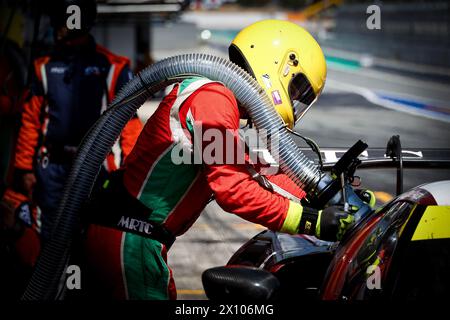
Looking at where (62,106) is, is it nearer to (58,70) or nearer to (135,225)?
(58,70)

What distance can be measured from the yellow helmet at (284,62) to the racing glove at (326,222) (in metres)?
0.50

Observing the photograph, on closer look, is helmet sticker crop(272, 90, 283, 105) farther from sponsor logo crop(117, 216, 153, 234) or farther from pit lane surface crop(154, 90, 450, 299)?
pit lane surface crop(154, 90, 450, 299)

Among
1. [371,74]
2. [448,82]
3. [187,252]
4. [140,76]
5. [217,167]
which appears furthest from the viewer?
[371,74]

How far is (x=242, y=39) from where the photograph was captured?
10.8 feet

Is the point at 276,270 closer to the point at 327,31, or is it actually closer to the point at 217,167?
the point at 217,167

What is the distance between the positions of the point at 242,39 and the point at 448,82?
20.1 m

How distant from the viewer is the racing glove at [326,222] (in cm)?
279

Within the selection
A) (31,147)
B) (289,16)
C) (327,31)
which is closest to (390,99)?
(31,147)

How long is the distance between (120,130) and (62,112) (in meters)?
1.78

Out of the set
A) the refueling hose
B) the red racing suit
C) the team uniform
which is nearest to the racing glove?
the red racing suit

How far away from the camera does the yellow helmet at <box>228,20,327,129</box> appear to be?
3.15 meters

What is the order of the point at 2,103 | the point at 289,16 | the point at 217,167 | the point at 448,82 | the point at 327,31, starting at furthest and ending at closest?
the point at 289,16, the point at 327,31, the point at 448,82, the point at 2,103, the point at 217,167

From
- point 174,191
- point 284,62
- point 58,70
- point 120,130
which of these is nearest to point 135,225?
point 174,191
